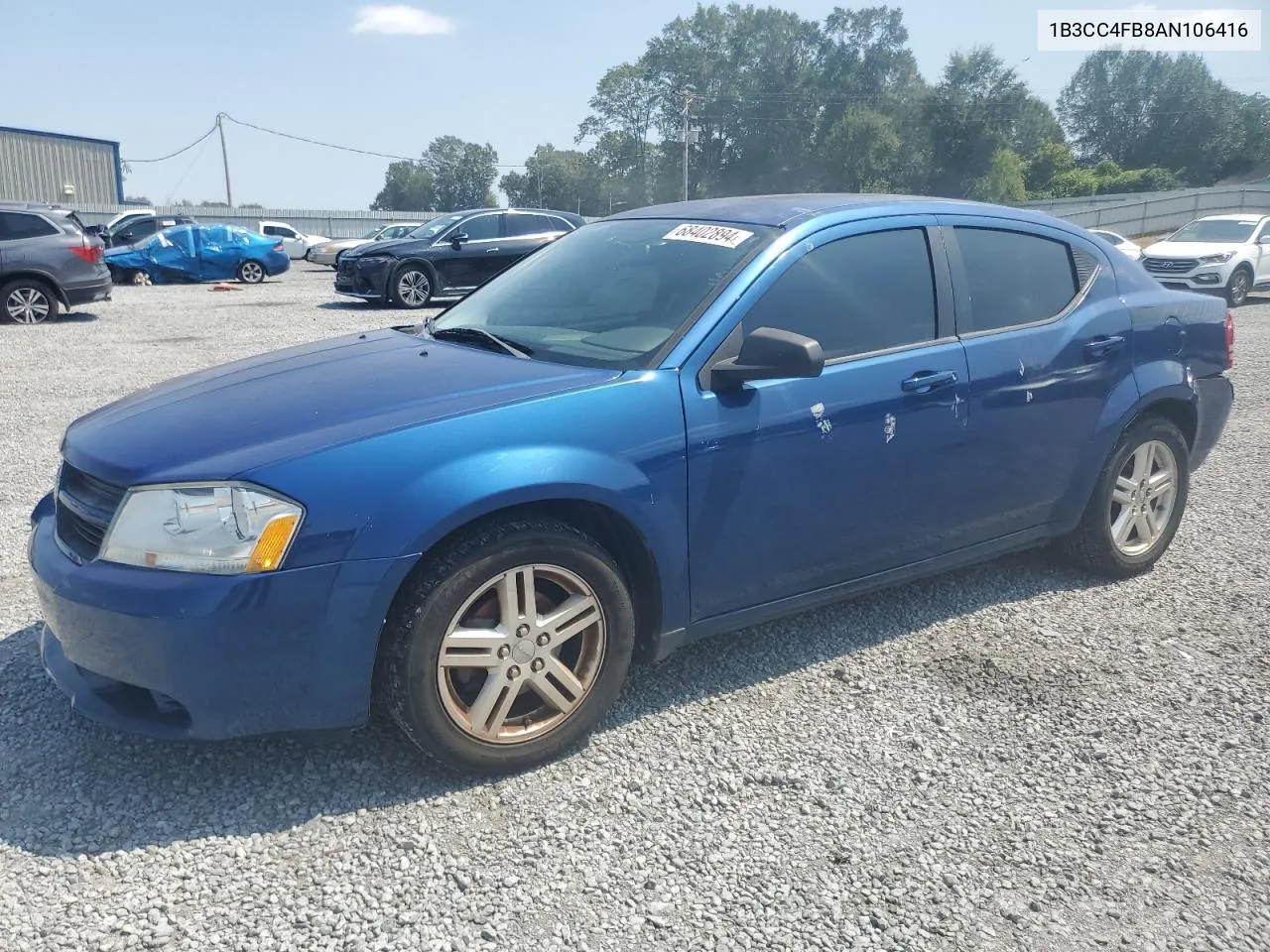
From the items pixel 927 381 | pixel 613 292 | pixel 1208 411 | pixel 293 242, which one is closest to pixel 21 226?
pixel 613 292

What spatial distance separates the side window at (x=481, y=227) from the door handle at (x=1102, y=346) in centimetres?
1346

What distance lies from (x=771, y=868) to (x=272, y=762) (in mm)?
1482

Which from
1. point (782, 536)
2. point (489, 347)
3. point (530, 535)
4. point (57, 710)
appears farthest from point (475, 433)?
point (57, 710)

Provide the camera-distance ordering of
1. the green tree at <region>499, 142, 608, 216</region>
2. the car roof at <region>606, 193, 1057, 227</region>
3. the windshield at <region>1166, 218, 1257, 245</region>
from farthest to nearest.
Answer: the green tree at <region>499, 142, 608, 216</region>
the windshield at <region>1166, 218, 1257, 245</region>
the car roof at <region>606, 193, 1057, 227</region>

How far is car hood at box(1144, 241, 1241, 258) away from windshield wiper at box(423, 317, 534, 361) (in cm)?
1729

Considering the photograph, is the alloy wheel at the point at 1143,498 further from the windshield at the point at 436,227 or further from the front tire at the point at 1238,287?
the front tire at the point at 1238,287

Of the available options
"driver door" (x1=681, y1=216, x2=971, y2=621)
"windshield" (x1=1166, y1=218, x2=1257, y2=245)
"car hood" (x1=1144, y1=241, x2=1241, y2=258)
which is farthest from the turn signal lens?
"windshield" (x1=1166, y1=218, x2=1257, y2=245)

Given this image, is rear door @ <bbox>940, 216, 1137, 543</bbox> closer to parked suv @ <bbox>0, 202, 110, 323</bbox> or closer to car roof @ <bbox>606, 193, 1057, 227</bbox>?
car roof @ <bbox>606, 193, 1057, 227</bbox>

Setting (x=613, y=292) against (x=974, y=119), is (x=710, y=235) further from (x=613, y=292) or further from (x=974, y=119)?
(x=974, y=119)

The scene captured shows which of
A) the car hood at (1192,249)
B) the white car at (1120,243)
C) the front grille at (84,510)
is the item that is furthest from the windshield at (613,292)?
the car hood at (1192,249)

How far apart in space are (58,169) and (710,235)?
48.2m

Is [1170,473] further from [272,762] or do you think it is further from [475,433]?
[272,762]

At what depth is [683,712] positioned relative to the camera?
3.32m

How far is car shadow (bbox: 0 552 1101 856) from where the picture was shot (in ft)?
8.70
